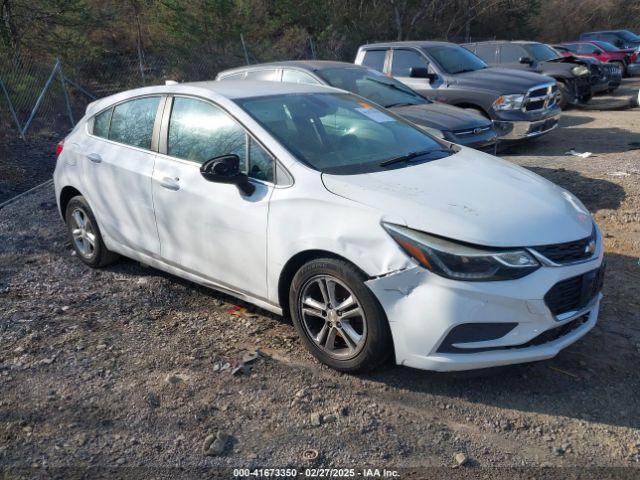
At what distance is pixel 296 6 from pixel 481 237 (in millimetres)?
25769

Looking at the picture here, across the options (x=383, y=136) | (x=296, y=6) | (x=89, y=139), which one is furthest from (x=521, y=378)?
(x=296, y=6)

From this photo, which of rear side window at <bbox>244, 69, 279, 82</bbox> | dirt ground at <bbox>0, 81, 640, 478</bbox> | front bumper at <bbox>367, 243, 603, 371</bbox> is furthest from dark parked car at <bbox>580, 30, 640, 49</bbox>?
front bumper at <bbox>367, 243, 603, 371</bbox>

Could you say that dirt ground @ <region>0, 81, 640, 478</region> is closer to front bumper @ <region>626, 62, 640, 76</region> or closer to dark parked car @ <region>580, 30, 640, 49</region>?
front bumper @ <region>626, 62, 640, 76</region>

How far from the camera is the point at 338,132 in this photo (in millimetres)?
4340

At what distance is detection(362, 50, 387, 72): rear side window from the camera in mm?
11148

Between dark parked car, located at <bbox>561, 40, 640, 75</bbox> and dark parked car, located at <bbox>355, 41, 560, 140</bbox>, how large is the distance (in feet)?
39.1

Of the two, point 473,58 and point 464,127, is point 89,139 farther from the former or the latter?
point 473,58

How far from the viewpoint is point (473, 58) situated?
441 inches

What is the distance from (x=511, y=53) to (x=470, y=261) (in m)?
13.7

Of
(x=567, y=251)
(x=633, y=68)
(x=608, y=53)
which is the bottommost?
(x=633, y=68)

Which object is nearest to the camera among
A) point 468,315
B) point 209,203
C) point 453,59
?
point 468,315

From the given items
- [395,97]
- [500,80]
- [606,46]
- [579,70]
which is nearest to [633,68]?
[606,46]

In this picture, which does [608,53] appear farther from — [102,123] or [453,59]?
[102,123]

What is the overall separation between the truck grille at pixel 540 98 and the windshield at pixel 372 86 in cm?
220
